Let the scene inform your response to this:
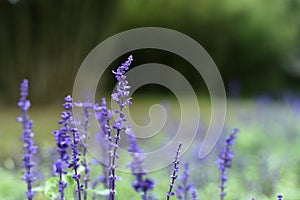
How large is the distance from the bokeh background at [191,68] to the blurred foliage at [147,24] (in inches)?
0.7

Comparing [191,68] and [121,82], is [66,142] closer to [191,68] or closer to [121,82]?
[121,82]

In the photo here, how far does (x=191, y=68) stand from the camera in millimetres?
15375

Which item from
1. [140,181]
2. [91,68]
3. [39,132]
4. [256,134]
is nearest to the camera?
[140,181]

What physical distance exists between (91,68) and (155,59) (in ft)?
19.0

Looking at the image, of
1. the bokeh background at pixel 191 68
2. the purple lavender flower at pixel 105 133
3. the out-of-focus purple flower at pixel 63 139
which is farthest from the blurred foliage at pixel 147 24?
the out-of-focus purple flower at pixel 63 139

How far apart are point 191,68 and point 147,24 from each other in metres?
2.09

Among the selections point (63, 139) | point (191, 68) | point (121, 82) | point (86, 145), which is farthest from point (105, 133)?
point (191, 68)

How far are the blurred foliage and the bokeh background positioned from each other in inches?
0.7

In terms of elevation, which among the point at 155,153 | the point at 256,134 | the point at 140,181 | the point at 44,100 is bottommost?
the point at 140,181

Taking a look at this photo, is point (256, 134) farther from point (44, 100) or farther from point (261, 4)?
point (261, 4)

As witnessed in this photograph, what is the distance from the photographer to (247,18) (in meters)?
14.9

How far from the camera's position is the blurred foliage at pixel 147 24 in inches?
364

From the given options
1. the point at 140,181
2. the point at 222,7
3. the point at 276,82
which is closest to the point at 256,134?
the point at 140,181

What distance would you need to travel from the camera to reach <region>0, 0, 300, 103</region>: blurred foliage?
9.26m
